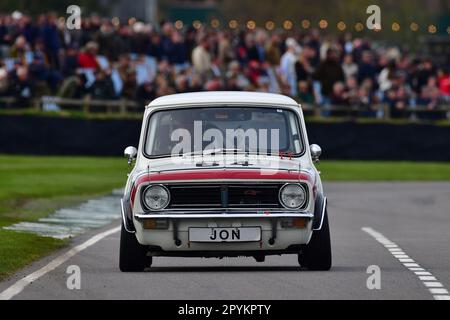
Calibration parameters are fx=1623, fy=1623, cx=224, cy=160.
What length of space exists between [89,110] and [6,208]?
14.7m

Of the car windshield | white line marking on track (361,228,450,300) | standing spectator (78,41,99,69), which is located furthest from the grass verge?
white line marking on track (361,228,450,300)

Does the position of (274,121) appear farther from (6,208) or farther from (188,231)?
(6,208)

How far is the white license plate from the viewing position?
578 inches

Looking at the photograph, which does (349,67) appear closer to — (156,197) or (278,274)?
(156,197)

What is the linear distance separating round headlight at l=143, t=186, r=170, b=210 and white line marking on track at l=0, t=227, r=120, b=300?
115 cm

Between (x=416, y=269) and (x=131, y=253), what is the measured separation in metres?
2.68

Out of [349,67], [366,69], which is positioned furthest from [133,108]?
[366,69]

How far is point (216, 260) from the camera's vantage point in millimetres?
16938

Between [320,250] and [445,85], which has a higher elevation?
[320,250]

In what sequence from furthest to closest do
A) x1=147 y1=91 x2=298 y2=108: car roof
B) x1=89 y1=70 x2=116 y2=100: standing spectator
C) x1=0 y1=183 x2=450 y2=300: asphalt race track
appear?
x1=89 y1=70 x2=116 y2=100: standing spectator, x1=147 y1=91 x2=298 y2=108: car roof, x1=0 y1=183 x2=450 y2=300: asphalt race track

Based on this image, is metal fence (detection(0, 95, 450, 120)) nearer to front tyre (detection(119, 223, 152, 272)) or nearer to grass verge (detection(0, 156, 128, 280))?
grass verge (detection(0, 156, 128, 280))

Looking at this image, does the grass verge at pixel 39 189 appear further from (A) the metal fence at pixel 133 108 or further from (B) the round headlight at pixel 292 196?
(B) the round headlight at pixel 292 196

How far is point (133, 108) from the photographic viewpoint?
133 feet

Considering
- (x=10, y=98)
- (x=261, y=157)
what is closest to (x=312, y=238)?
(x=261, y=157)
